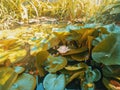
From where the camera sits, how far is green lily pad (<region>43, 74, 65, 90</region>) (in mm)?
1329

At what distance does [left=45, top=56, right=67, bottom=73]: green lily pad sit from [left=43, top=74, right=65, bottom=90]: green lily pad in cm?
4

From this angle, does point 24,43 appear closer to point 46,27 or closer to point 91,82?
point 46,27

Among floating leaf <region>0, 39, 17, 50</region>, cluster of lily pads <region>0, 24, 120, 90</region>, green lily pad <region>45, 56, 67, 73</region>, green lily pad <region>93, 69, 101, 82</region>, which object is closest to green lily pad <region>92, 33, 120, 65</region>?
cluster of lily pads <region>0, 24, 120, 90</region>

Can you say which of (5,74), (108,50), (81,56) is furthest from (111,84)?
(5,74)

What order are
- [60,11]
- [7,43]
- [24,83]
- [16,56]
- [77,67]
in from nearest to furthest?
1. [24,83]
2. [77,67]
3. [16,56]
4. [7,43]
5. [60,11]

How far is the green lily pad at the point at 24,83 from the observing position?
132 cm

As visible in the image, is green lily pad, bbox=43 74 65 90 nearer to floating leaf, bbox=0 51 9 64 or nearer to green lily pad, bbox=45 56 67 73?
green lily pad, bbox=45 56 67 73

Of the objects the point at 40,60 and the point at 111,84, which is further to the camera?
the point at 40,60

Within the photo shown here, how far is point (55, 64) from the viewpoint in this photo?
1504 mm

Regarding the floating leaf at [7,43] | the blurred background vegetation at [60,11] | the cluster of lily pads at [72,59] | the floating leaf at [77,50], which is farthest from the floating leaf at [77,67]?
the blurred background vegetation at [60,11]

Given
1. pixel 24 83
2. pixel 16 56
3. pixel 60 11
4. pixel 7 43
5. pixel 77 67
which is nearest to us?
pixel 24 83

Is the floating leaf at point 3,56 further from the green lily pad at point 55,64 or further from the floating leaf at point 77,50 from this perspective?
the floating leaf at point 77,50

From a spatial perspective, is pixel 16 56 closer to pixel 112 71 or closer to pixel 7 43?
pixel 7 43

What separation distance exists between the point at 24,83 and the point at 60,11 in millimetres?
1904
